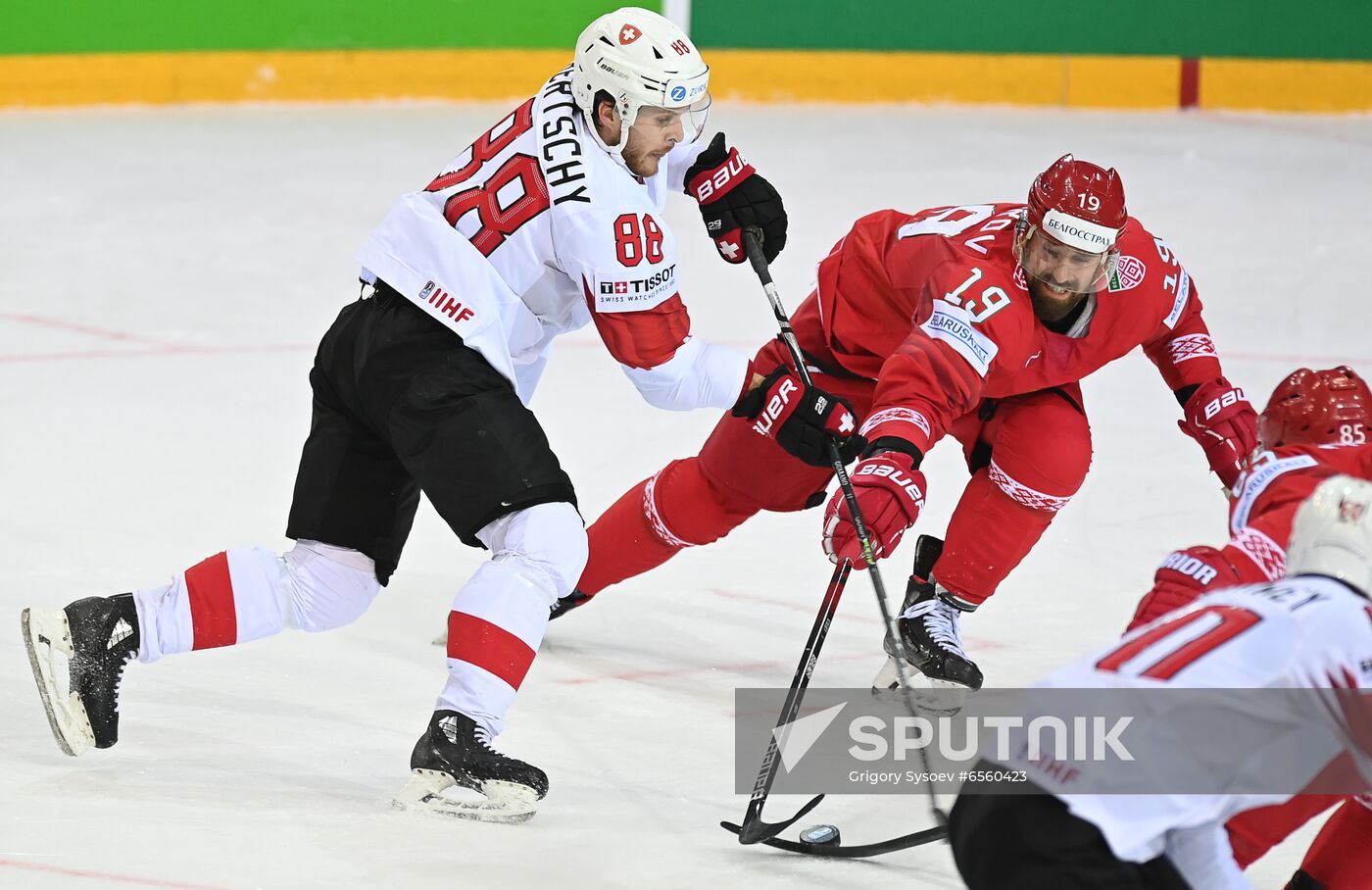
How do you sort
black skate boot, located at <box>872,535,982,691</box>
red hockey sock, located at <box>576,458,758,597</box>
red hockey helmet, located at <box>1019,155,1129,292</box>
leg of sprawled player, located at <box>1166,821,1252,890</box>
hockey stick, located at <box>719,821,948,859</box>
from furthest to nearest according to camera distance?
red hockey sock, located at <box>576,458,758,597</box>
black skate boot, located at <box>872,535,982,691</box>
red hockey helmet, located at <box>1019,155,1129,292</box>
hockey stick, located at <box>719,821,948,859</box>
leg of sprawled player, located at <box>1166,821,1252,890</box>

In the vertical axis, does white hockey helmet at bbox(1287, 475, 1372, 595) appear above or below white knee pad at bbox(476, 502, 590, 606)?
below

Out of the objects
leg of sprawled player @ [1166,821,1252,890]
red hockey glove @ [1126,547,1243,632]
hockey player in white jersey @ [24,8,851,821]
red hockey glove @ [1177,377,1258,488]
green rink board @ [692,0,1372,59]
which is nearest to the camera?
leg of sprawled player @ [1166,821,1252,890]

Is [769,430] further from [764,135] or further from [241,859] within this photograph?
[764,135]

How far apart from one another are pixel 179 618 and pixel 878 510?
1068 millimetres

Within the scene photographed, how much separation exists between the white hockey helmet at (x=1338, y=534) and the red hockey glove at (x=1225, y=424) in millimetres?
1533

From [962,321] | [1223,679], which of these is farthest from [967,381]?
[1223,679]

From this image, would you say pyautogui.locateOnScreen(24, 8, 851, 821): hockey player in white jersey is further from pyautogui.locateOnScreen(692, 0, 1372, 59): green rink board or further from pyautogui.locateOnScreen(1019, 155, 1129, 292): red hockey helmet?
pyautogui.locateOnScreen(692, 0, 1372, 59): green rink board

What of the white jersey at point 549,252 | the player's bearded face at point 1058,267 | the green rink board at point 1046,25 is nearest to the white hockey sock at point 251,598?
the white jersey at point 549,252

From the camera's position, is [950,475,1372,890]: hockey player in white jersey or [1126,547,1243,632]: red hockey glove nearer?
[950,475,1372,890]: hockey player in white jersey

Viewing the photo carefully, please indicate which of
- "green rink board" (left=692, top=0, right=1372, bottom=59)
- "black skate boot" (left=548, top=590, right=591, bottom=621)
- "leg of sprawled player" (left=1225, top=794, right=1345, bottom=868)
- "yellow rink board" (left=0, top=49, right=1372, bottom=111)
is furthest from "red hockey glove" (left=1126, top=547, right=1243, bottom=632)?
"green rink board" (left=692, top=0, right=1372, bottom=59)

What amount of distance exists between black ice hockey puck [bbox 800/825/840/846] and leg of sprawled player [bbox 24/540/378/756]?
0.80 m

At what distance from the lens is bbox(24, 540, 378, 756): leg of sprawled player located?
9.59ft

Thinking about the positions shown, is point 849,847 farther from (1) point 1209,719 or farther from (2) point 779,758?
(1) point 1209,719

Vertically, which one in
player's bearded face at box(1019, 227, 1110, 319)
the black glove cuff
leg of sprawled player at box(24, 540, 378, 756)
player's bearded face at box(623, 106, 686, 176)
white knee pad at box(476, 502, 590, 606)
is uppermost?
player's bearded face at box(623, 106, 686, 176)
